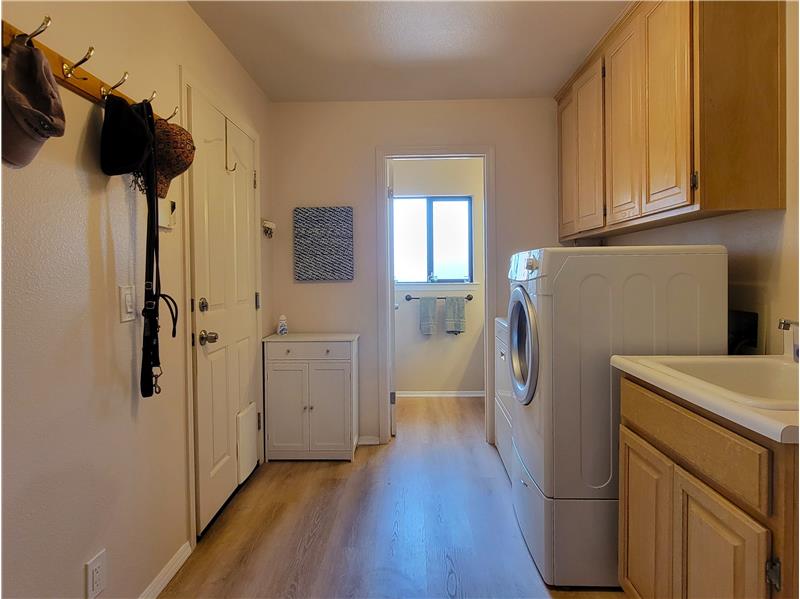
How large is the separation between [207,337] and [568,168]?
229 cm

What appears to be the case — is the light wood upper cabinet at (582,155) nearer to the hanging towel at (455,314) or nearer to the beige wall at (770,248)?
the beige wall at (770,248)

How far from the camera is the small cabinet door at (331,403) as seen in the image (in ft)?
8.84

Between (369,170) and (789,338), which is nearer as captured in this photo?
(789,338)

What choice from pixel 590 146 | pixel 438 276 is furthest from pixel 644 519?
pixel 438 276

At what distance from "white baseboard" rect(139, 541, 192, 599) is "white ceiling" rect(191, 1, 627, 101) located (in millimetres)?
2285

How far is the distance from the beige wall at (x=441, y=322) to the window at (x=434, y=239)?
8cm

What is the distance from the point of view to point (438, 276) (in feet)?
14.1

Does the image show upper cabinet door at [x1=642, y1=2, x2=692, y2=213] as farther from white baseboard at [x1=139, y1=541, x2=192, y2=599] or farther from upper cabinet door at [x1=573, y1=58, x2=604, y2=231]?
white baseboard at [x1=139, y1=541, x2=192, y2=599]

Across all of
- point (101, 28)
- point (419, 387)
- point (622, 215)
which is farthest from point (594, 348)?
point (419, 387)

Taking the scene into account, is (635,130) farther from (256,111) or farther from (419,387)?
(419,387)

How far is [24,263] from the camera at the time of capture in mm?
1050

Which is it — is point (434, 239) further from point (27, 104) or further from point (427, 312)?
point (27, 104)

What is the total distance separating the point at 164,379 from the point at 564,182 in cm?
251

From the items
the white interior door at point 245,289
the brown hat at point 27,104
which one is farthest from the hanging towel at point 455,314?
the brown hat at point 27,104
